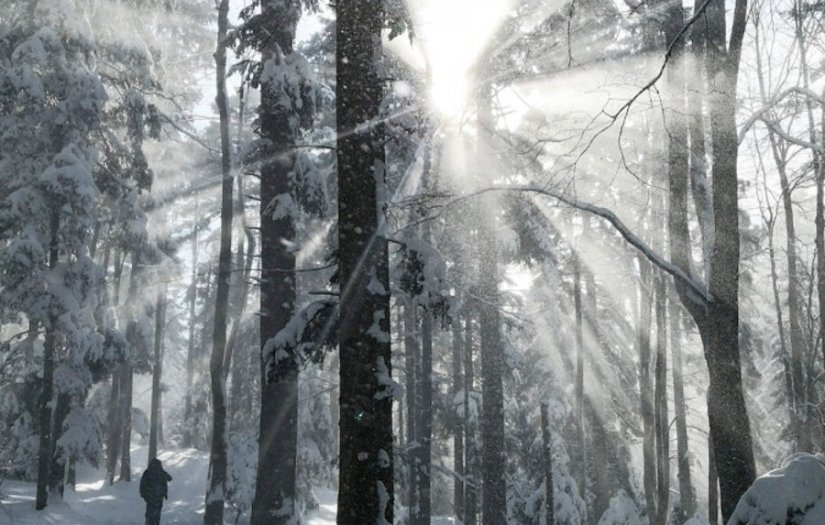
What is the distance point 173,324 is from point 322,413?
101ft

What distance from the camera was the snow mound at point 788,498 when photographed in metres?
5.68

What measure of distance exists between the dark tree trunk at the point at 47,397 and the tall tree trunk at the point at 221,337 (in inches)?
145

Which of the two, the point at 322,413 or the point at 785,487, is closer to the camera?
the point at 785,487

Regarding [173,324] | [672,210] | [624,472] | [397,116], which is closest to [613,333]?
[624,472]

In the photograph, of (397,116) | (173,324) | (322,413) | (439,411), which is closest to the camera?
(397,116)

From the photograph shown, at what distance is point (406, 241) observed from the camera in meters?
6.31

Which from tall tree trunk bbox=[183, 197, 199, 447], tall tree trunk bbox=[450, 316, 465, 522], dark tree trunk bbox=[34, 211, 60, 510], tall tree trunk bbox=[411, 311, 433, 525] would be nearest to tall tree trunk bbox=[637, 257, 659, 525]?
tall tree trunk bbox=[450, 316, 465, 522]

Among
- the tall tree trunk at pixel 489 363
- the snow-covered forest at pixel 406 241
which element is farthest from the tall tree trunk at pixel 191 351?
the tall tree trunk at pixel 489 363

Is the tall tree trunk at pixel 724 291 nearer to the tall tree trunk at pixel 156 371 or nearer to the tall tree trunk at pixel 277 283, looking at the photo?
the tall tree trunk at pixel 277 283

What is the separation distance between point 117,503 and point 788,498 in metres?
19.9

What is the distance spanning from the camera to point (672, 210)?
30.5ft

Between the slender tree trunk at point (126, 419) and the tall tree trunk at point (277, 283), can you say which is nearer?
the tall tree trunk at point (277, 283)

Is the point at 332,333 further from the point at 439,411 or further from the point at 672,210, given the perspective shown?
the point at 439,411

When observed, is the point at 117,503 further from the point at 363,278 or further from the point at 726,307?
the point at 726,307
